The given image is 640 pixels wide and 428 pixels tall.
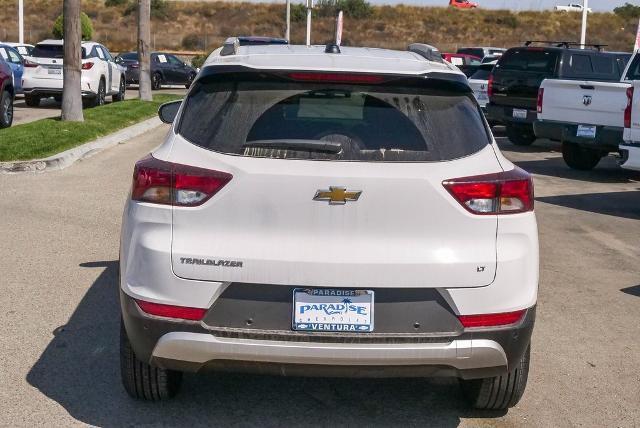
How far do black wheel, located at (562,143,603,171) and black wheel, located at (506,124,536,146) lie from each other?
3.65 metres

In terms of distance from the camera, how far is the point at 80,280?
777 cm

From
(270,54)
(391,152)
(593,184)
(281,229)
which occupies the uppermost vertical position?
(270,54)

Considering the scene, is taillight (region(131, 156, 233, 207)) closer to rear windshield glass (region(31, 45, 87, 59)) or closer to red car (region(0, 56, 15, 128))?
red car (region(0, 56, 15, 128))

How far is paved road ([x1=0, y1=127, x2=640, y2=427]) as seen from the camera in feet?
16.7

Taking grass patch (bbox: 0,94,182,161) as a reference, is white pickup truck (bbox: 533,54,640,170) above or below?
above

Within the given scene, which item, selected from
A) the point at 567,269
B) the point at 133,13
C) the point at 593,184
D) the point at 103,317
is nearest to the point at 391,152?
the point at 103,317

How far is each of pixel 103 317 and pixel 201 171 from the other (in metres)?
2.68

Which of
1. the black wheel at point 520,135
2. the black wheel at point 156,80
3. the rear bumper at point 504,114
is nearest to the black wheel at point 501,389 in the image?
the rear bumper at point 504,114

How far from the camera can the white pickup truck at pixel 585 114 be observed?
15.0 meters

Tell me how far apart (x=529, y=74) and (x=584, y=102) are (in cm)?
422

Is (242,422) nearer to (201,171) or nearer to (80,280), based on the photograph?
(201,171)

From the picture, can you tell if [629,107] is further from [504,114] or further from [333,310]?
[333,310]

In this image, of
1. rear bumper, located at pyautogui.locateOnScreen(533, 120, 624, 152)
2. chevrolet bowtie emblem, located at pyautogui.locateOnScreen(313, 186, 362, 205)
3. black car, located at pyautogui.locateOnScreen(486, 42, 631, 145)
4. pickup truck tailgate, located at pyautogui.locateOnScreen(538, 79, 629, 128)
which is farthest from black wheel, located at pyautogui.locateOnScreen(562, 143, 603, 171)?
chevrolet bowtie emblem, located at pyautogui.locateOnScreen(313, 186, 362, 205)

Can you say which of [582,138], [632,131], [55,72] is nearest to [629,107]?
[632,131]
